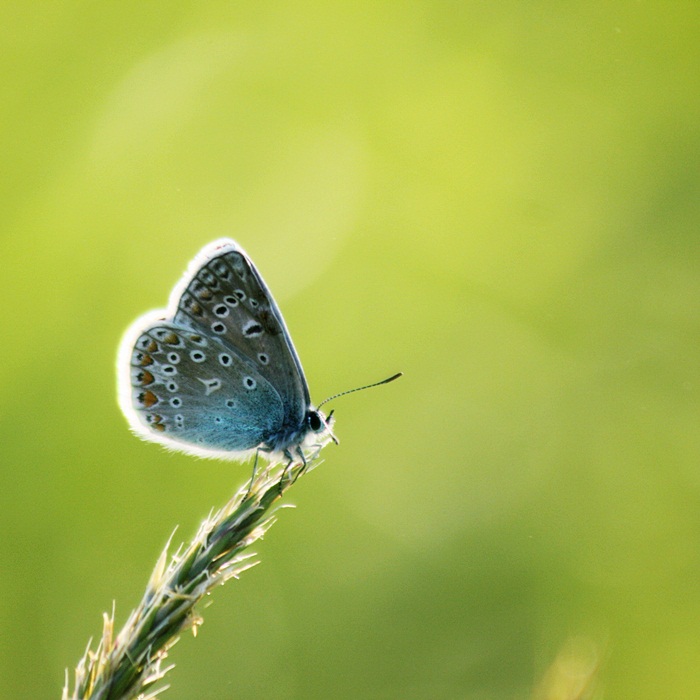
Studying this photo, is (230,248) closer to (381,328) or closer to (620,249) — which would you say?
(381,328)

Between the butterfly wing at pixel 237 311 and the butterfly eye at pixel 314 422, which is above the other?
the butterfly wing at pixel 237 311

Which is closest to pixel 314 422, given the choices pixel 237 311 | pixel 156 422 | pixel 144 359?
pixel 237 311

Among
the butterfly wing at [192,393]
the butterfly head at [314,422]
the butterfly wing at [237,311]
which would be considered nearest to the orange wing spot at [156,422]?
the butterfly wing at [192,393]

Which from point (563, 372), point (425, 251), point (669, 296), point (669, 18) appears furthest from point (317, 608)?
point (669, 18)

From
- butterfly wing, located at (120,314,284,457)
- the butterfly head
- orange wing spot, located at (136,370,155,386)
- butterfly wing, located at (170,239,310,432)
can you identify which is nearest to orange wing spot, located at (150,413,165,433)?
butterfly wing, located at (120,314,284,457)

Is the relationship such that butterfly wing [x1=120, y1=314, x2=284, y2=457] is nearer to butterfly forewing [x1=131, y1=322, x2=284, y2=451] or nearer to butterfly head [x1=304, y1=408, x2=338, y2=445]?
butterfly forewing [x1=131, y1=322, x2=284, y2=451]

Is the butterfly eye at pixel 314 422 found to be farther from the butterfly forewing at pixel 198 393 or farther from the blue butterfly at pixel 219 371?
the butterfly forewing at pixel 198 393

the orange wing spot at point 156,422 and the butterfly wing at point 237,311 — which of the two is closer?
the butterfly wing at point 237,311
